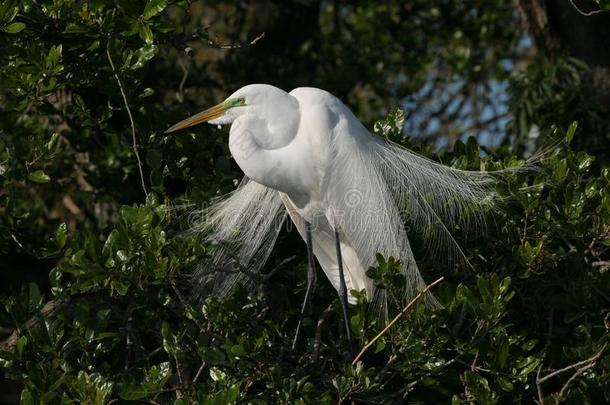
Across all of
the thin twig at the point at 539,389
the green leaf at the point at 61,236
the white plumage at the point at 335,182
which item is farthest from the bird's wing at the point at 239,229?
the thin twig at the point at 539,389

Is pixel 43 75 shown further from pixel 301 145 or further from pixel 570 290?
pixel 570 290

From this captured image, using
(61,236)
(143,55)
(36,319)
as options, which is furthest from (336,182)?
(36,319)

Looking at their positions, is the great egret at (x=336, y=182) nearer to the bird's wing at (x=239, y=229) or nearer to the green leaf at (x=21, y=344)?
the bird's wing at (x=239, y=229)

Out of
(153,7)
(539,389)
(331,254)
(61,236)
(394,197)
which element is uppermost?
(153,7)

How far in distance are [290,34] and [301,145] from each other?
2.26 m

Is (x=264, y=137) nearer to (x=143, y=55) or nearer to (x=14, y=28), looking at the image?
(x=143, y=55)

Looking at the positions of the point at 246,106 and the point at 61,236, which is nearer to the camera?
the point at 61,236

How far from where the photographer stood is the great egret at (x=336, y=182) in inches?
101

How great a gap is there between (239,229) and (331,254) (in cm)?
33

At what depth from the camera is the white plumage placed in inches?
101

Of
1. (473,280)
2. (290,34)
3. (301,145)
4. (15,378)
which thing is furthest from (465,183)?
(290,34)

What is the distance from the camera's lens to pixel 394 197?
268cm

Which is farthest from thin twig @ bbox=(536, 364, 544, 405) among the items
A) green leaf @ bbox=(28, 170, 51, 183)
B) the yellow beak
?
green leaf @ bbox=(28, 170, 51, 183)

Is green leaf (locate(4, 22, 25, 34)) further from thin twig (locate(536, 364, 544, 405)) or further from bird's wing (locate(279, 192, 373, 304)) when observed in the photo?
thin twig (locate(536, 364, 544, 405))
